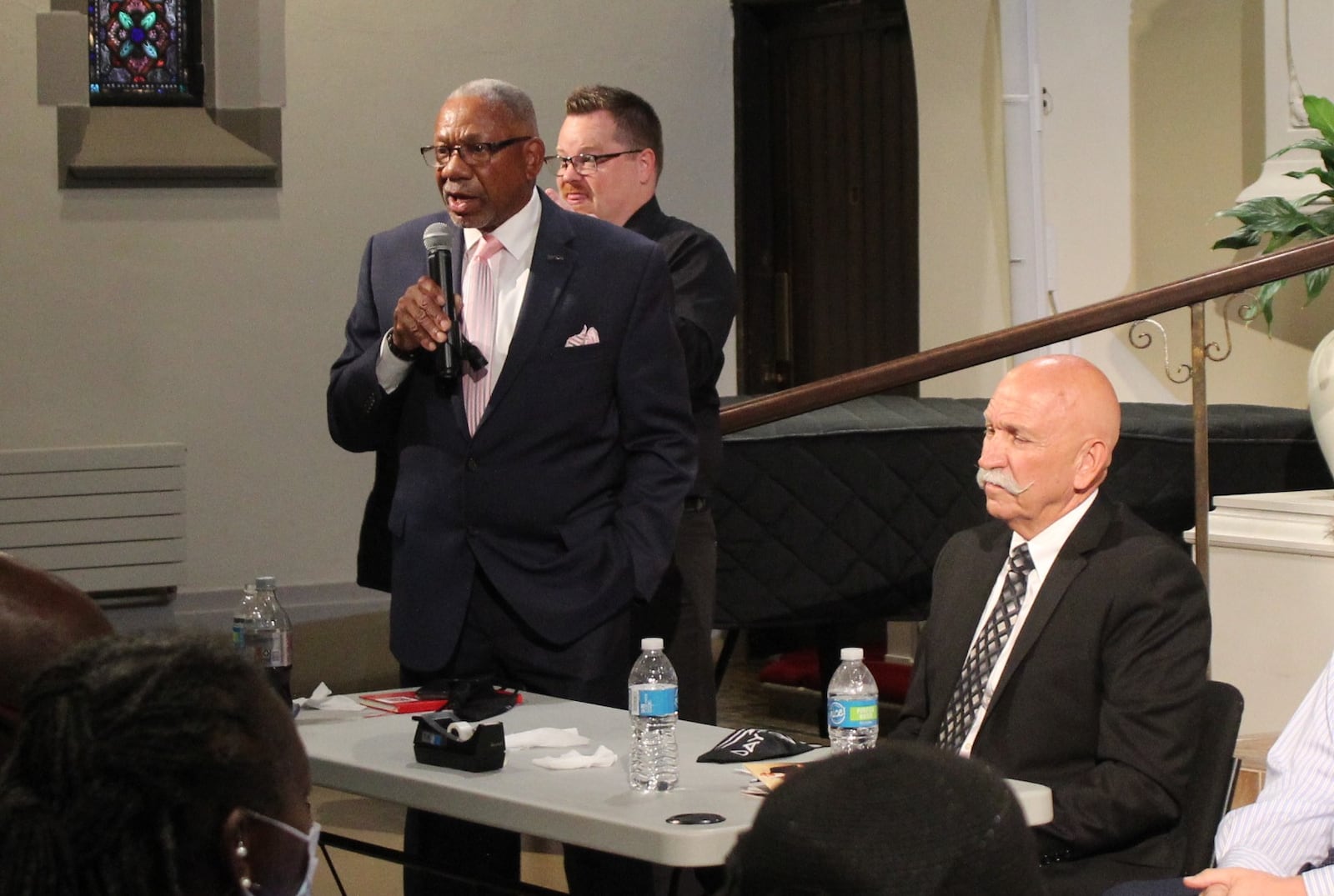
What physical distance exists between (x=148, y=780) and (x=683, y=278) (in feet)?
8.32

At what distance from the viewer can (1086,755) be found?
243cm

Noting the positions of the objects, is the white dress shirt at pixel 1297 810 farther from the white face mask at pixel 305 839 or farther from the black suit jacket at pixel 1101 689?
the white face mask at pixel 305 839

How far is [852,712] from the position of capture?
2.31 meters

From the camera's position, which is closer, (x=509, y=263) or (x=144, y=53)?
(x=509, y=263)

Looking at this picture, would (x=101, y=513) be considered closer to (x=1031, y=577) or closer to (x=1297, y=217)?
(x=1297, y=217)

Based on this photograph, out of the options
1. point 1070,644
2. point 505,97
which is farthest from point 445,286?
point 1070,644

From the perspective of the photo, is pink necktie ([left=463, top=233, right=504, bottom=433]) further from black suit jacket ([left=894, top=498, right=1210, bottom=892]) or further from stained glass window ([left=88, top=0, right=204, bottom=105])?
stained glass window ([left=88, top=0, right=204, bottom=105])

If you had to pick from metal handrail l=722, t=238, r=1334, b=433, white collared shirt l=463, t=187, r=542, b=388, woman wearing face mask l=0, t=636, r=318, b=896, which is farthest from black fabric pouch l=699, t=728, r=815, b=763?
metal handrail l=722, t=238, r=1334, b=433

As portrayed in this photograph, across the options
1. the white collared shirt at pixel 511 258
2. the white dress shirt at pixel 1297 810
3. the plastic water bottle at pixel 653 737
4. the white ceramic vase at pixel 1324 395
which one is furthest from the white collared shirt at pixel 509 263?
the white ceramic vase at pixel 1324 395

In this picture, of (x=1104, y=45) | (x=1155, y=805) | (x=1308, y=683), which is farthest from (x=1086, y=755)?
(x=1104, y=45)

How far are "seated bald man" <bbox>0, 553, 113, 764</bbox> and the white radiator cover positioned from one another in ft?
16.6

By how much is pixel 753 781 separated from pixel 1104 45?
4.18m

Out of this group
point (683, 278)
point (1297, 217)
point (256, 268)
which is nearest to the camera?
point (683, 278)

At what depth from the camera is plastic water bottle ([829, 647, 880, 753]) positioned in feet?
7.59
